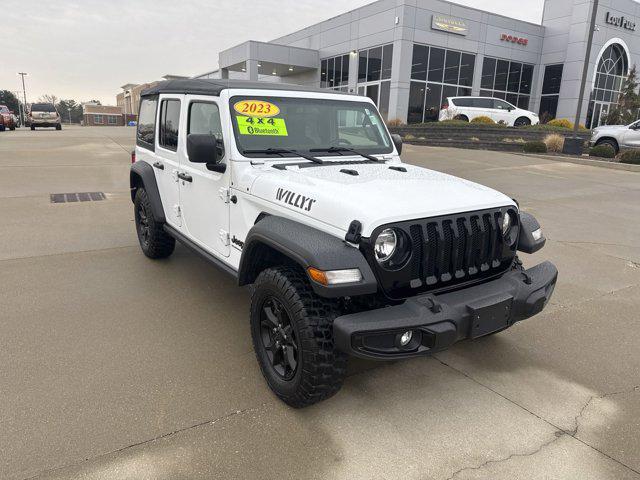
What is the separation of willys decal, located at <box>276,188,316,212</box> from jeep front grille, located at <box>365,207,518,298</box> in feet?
1.59

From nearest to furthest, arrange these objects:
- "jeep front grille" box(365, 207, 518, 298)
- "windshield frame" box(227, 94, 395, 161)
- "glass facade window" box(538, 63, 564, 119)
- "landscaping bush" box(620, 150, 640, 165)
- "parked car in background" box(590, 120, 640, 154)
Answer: "jeep front grille" box(365, 207, 518, 298) → "windshield frame" box(227, 94, 395, 161) → "landscaping bush" box(620, 150, 640, 165) → "parked car in background" box(590, 120, 640, 154) → "glass facade window" box(538, 63, 564, 119)

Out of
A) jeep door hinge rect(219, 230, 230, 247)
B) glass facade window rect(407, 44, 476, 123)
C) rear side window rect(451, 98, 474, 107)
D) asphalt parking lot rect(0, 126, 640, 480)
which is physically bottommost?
asphalt parking lot rect(0, 126, 640, 480)

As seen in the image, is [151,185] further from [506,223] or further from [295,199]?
[506,223]

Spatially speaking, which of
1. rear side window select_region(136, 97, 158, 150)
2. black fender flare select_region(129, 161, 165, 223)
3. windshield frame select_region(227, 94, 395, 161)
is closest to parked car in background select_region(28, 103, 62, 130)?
rear side window select_region(136, 97, 158, 150)

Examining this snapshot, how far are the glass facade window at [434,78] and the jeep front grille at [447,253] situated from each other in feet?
82.7

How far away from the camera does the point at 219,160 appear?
345 centimetres

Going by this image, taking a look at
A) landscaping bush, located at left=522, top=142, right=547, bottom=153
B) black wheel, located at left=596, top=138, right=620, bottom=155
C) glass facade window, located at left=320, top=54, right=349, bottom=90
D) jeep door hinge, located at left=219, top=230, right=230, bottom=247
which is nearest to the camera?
jeep door hinge, located at left=219, top=230, right=230, bottom=247

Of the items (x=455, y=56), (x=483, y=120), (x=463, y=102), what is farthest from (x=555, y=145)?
(x=455, y=56)

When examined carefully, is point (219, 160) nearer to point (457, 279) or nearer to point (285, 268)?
point (285, 268)

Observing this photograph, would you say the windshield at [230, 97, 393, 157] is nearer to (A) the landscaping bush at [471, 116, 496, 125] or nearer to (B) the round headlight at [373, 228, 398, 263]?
(B) the round headlight at [373, 228, 398, 263]

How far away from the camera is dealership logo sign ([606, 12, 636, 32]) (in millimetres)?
30480

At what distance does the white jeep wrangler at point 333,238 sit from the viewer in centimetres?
239

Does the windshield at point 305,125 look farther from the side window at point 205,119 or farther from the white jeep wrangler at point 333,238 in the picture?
the side window at point 205,119

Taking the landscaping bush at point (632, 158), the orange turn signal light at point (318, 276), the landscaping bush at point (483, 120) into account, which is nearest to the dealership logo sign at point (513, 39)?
the landscaping bush at point (483, 120)
